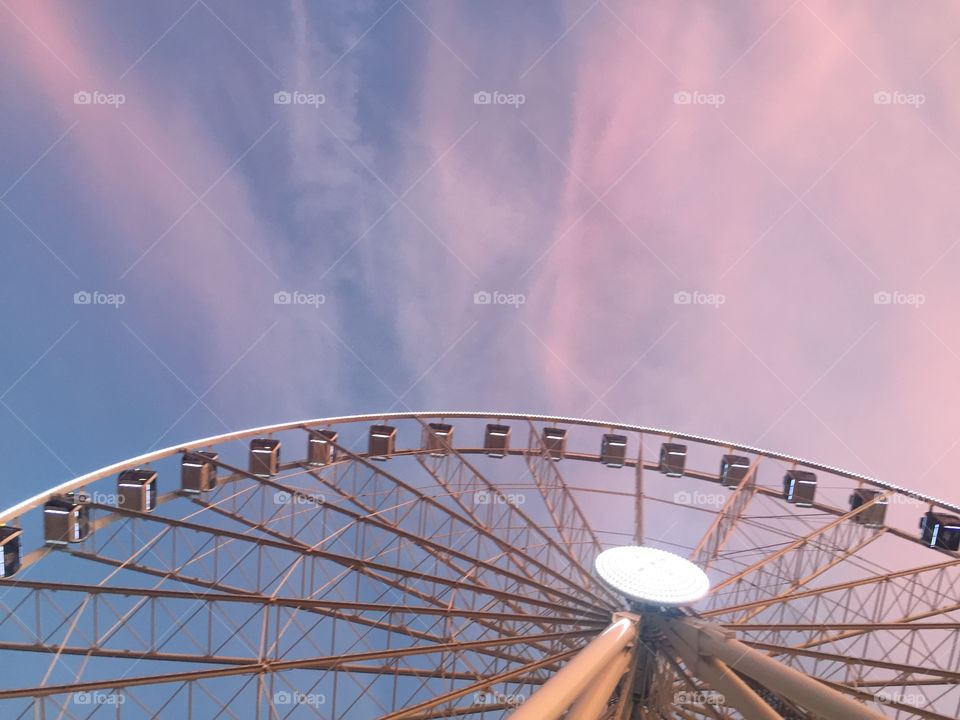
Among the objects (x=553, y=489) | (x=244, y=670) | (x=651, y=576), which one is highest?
(x=553, y=489)

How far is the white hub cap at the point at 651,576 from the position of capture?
64.7 ft

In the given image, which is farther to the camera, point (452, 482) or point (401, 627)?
point (452, 482)

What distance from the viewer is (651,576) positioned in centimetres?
2067

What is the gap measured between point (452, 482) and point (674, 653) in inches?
645

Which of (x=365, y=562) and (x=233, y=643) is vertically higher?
(x=365, y=562)

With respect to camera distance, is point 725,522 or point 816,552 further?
point 725,522

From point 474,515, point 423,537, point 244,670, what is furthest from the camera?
point 474,515

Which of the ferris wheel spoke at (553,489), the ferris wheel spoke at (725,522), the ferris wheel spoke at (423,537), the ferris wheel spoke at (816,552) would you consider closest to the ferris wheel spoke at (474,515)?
the ferris wheel spoke at (423,537)

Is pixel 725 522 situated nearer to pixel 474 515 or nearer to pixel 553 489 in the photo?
pixel 553 489

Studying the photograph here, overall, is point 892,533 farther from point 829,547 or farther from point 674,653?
point 674,653

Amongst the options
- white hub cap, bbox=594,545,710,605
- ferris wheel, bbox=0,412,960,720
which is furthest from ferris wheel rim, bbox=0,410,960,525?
white hub cap, bbox=594,545,710,605

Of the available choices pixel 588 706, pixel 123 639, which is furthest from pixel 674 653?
pixel 123 639

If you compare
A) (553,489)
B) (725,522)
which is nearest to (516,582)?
(553,489)

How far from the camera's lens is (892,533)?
1214 inches
